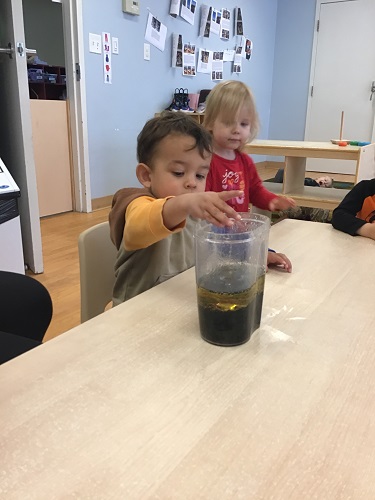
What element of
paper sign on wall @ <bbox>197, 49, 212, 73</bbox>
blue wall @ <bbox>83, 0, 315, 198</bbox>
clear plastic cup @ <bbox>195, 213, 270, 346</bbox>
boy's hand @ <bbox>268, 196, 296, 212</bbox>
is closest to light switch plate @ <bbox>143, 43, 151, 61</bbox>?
blue wall @ <bbox>83, 0, 315, 198</bbox>

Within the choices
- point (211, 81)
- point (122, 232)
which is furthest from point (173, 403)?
point (211, 81)

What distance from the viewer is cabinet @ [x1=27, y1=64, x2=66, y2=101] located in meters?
3.66

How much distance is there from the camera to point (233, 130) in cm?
153

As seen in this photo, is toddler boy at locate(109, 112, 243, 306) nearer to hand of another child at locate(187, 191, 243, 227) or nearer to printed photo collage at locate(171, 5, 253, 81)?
hand of another child at locate(187, 191, 243, 227)

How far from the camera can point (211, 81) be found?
499 cm

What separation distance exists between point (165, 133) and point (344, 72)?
555 centimetres

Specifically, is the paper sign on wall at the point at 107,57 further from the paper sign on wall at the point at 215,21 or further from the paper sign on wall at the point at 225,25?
the paper sign on wall at the point at 225,25

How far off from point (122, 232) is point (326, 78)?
5704 mm

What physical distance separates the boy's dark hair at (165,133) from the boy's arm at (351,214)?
17.7 inches

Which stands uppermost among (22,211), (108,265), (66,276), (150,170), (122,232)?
(150,170)

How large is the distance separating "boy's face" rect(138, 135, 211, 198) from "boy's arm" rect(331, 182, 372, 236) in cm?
46

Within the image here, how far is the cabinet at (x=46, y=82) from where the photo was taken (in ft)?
12.0

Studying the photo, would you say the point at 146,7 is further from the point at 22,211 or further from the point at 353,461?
the point at 353,461

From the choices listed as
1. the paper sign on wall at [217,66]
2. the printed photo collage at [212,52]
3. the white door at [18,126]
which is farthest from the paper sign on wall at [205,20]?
the white door at [18,126]
